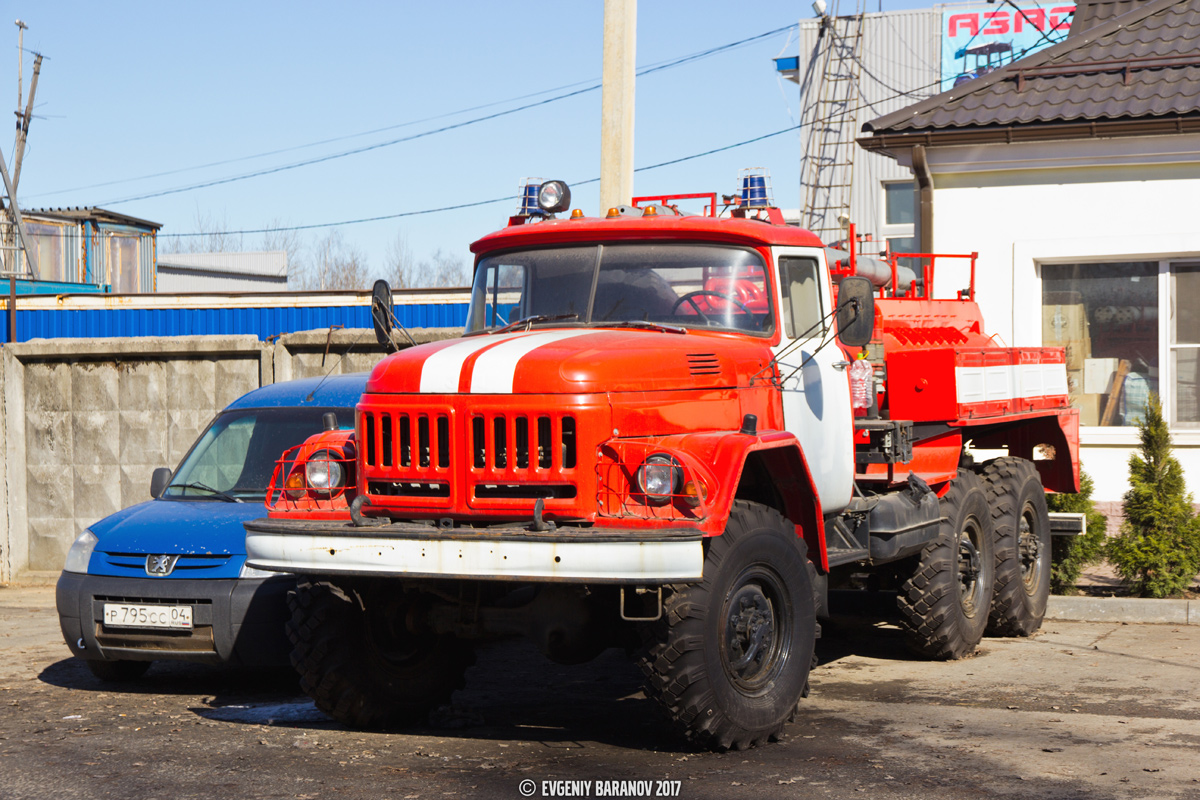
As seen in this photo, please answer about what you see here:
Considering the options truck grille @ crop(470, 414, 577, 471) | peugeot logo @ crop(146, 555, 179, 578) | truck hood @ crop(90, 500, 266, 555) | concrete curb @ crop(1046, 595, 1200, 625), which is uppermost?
truck grille @ crop(470, 414, 577, 471)

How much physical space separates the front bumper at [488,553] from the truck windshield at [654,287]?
58.5 inches

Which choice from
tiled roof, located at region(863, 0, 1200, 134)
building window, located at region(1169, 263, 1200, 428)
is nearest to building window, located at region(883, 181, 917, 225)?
tiled roof, located at region(863, 0, 1200, 134)

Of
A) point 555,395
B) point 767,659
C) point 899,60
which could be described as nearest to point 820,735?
point 767,659

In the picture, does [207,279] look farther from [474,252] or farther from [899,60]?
[474,252]

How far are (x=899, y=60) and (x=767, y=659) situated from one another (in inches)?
1180

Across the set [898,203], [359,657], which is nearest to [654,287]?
[359,657]

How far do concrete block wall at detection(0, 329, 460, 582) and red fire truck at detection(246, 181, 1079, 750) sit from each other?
18.7ft

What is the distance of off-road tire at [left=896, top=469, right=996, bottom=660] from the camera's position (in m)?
7.88

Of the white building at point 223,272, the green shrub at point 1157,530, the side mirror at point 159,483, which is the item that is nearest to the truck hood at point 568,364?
the side mirror at point 159,483

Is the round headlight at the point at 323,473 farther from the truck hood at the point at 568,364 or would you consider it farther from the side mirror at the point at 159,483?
the side mirror at the point at 159,483

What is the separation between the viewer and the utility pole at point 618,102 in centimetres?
1030

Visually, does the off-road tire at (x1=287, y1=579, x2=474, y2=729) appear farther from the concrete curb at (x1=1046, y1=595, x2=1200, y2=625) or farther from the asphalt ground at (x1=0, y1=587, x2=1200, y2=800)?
the concrete curb at (x1=1046, y1=595, x2=1200, y2=625)

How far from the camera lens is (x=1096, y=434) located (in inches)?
474

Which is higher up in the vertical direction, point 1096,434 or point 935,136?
point 935,136
